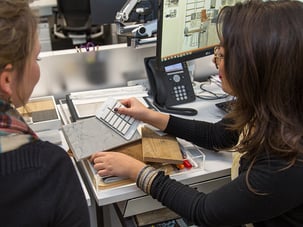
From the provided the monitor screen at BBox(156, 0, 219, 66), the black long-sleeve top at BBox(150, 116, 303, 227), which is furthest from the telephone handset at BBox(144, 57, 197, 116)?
the black long-sleeve top at BBox(150, 116, 303, 227)

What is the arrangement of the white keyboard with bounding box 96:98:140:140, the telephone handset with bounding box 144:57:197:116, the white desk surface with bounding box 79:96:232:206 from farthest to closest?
the telephone handset with bounding box 144:57:197:116 < the white keyboard with bounding box 96:98:140:140 < the white desk surface with bounding box 79:96:232:206

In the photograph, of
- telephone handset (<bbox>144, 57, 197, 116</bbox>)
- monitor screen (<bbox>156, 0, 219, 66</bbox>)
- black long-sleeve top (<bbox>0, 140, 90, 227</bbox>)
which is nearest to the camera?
black long-sleeve top (<bbox>0, 140, 90, 227</bbox>)

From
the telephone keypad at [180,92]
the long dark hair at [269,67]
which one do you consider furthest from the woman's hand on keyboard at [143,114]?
the long dark hair at [269,67]

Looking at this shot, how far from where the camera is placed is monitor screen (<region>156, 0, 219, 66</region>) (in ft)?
4.55

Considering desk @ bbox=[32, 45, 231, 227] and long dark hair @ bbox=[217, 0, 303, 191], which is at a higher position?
long dark hair @ bbox=[217, 0, 303, 191]

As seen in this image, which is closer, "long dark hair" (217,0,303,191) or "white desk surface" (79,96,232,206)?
"long dark hair" (217,0,303,191)

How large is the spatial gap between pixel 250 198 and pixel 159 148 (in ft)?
1.18

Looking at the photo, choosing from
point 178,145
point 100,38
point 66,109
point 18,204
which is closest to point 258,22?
point 178,145

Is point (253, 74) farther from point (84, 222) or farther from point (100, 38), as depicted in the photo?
point (100, 38)

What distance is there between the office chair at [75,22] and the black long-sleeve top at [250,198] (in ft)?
8.87

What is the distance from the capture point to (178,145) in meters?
1.27

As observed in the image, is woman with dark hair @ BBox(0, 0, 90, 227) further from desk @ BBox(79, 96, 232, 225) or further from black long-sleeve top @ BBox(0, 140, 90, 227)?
desk @ BBox(79, 96, 232, 225)

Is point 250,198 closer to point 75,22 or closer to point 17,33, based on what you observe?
point 17,33

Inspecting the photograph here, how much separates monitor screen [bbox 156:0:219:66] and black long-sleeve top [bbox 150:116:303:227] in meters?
0.53
